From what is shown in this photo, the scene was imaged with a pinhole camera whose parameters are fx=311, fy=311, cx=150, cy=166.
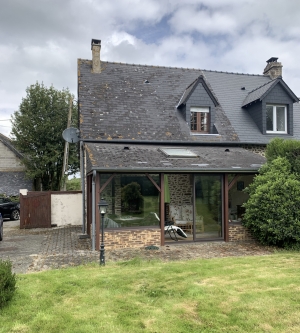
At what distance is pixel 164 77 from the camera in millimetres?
16516

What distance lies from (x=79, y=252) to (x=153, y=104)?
804cm

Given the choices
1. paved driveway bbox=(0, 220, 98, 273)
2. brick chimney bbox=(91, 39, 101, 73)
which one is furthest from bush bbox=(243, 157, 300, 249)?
brick chimney bbox=(91, 39, 101, 73)

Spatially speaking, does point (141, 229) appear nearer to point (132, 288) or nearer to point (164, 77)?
point (132, 288)

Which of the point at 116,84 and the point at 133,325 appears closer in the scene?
the point at 133,325

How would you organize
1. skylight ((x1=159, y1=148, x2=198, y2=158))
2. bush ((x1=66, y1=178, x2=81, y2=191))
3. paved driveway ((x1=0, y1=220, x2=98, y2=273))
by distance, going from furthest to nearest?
1. bush ((x1=66, y1=178, x2=81, y2=191))
2. skylight ((x1=159, y1=148, x2=198, y2=158))
3. paved driveway ((x1=0, y1=220, x2=98, y2=273))

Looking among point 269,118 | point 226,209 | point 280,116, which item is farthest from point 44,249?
point 280,116

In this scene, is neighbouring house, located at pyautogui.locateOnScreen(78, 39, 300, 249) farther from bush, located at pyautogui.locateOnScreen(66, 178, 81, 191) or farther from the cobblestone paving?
bush, located at pyautogui.locateOnScreen(66, 178, 81, 191)

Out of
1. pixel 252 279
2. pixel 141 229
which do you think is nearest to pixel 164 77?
pixel 141 229

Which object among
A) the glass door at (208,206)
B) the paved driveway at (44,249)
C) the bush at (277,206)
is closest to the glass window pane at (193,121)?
the glass door at (208,206)

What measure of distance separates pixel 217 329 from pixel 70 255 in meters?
5.68

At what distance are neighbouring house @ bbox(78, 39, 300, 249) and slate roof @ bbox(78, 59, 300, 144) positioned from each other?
0.05 meters

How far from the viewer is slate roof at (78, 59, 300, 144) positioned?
13.0m

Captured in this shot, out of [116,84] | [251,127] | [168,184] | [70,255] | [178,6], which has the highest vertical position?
[178,6]

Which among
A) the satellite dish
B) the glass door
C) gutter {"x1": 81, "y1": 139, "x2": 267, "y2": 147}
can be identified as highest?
the satellite dish
